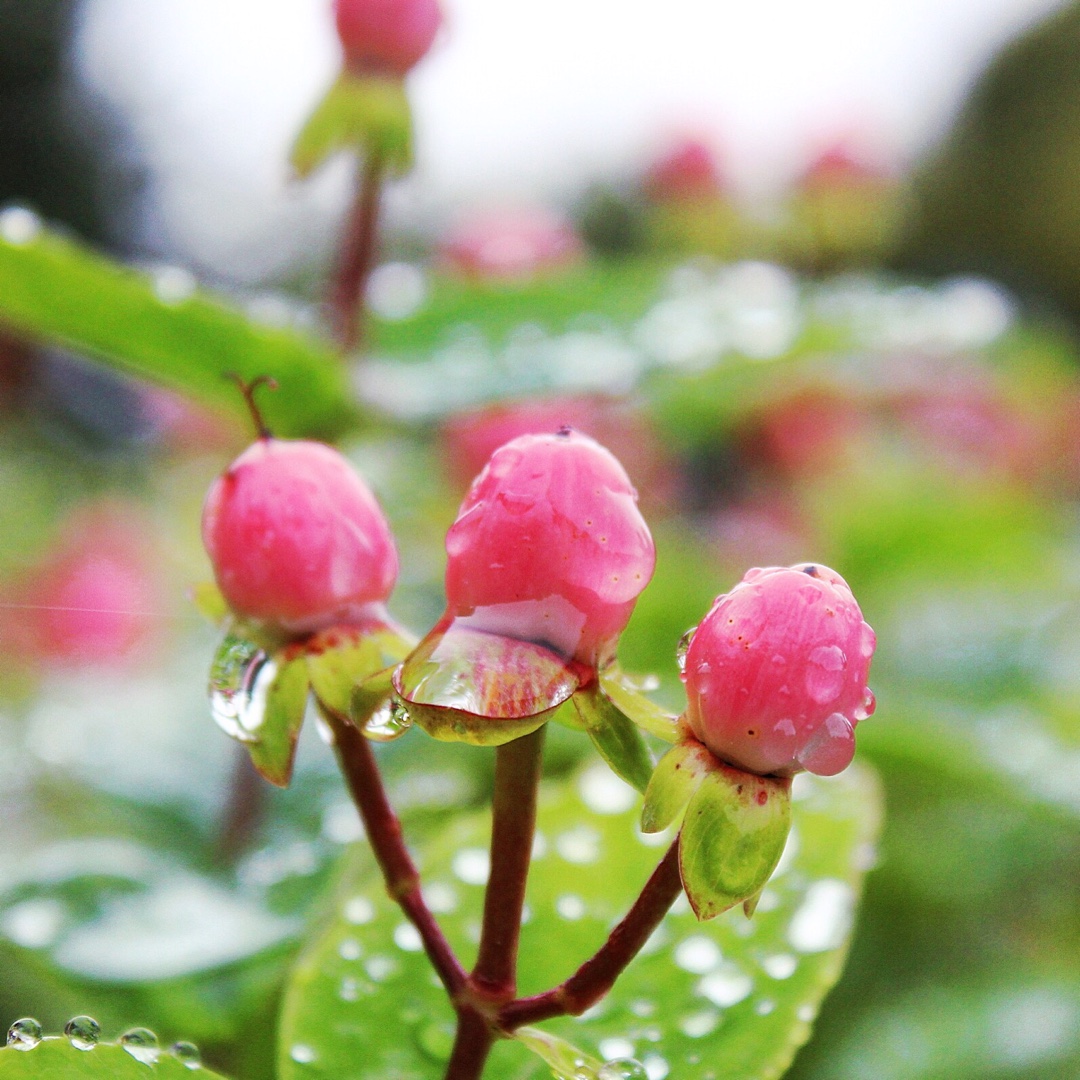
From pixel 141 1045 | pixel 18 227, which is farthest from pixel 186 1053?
pixel 18 227

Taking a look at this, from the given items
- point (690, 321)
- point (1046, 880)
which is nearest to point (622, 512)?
point (690, 321)

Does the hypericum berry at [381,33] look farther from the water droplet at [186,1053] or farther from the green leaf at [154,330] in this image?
the water droplet at [186,1053]

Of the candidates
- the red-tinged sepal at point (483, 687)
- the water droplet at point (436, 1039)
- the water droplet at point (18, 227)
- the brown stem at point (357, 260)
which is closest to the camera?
the red-tinged sepal at point (483, 687)

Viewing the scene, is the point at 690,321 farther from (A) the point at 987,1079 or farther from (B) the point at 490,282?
(A) the point at 987,1079

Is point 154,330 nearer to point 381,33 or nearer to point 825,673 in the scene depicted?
point 381,33

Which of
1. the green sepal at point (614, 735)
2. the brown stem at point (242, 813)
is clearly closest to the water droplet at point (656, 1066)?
the green sepal at point (614, 735)

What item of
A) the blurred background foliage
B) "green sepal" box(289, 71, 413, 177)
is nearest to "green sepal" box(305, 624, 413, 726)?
the blurred background foliage
